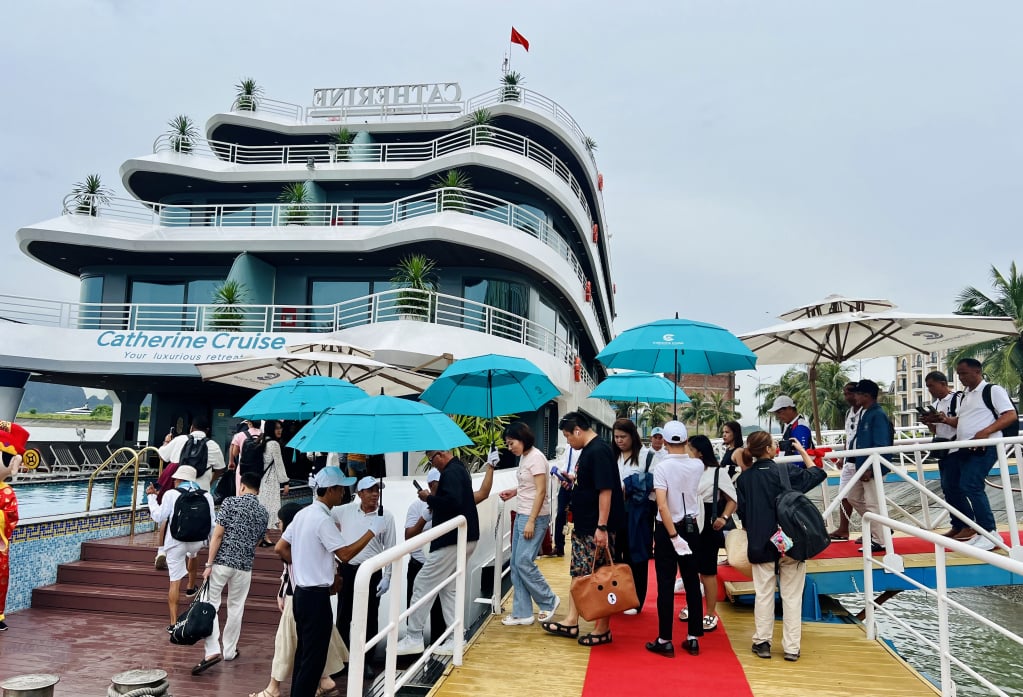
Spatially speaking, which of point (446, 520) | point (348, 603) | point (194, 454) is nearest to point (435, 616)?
point (348, 603)

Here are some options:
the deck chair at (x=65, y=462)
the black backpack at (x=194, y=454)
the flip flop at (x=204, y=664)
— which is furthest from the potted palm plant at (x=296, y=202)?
the flip flop at (x=204, y=664)

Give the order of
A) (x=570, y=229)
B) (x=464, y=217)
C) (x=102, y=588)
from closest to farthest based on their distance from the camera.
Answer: (x=102, y=588), (x=464, y=217), (x=570, y=229)

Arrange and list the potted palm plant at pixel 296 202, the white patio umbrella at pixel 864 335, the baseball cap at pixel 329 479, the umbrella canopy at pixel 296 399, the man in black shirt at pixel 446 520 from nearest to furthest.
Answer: the baseball cap at pixel 329 479 → the man in black shirt at pixel 446 520 → the white patio umbrella at pixel 864 335 → the umbrella canopy at pixel 296 399 → the potted palm plant at pixel 296 202

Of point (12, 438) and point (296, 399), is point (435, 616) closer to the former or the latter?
point (296, 399)

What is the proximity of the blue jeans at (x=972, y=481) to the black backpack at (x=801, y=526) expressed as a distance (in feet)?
7.17

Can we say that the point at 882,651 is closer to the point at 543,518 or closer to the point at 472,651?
the point at 543,518

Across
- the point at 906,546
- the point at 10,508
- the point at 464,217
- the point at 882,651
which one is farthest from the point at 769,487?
the point at 464,217

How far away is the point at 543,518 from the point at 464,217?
42.1 ft

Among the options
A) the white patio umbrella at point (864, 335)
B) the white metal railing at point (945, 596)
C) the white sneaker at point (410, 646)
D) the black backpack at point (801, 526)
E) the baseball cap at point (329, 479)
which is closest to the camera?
the white metal railing at point (945, 596)

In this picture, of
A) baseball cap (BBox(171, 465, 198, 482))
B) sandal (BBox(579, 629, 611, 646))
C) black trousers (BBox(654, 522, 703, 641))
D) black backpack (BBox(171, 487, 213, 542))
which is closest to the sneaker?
sandal (BBox(579, 629, 611, 646))

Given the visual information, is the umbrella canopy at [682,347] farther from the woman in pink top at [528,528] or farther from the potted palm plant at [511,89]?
the potted palm plant at [511,89]

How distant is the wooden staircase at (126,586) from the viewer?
8547 mm

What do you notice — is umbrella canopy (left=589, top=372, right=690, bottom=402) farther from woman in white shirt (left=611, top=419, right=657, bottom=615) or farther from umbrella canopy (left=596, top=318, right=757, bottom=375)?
woman in white shirt (left=611, top=419, right=657, bottom=615)

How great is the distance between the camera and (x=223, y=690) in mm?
6023
